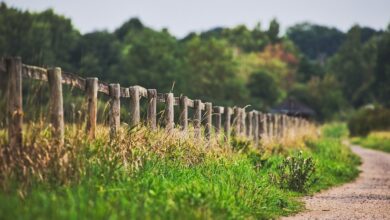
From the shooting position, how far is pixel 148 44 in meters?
73.1

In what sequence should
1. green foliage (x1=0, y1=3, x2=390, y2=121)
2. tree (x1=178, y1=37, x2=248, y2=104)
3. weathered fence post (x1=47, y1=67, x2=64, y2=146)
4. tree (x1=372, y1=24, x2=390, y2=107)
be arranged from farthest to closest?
tree (x1=372, y1=24, x2=390, y2=107) → tree (x1=178, y1=37, x2=248, y2=104) → green foliage (x1=0, y1=3, x2=390, y2=121) → weathered fence post (x1=47, y1=67, x2=64, y2=146)

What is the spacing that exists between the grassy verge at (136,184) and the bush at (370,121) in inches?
Answer: 1560

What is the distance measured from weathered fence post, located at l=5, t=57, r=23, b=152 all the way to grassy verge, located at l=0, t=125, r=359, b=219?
12 cm

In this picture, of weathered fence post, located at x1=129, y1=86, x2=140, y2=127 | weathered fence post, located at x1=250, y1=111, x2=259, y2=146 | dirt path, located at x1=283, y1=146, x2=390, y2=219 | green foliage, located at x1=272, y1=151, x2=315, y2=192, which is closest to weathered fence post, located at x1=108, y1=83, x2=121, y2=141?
weathered fence post, located at x1=129, y1=86, x2=140, y2=127

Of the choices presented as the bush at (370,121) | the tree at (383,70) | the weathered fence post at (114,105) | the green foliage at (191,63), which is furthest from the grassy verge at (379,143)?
the tree at (383,70)

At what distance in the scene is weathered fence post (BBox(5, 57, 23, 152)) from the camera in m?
7.02

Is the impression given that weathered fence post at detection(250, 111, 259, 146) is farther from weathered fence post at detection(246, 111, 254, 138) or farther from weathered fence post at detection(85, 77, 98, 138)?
weathered fence post at detection(85, 77, 98, 138)

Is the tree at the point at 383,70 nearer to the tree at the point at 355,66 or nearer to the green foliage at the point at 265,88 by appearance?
the green foliage at the point at 265,88

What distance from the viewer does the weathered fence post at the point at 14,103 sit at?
7.02 m

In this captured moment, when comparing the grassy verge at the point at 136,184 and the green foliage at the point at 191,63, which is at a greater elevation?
the green foliage at the point at 191,63

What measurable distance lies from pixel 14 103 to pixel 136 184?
175 centimetres

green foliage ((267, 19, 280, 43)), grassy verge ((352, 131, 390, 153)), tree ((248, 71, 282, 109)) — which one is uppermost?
green foliage ((267, 19, 280, 43))

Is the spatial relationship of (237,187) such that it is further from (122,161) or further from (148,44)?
(148,44)

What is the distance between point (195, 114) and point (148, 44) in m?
60.4
